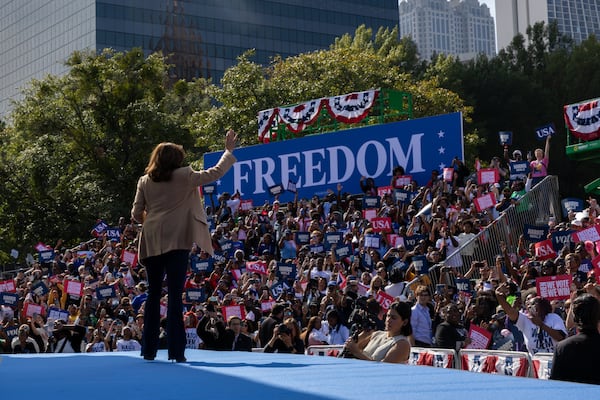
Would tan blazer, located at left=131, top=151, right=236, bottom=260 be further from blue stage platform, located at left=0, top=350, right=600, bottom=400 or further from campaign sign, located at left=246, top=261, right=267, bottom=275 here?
campaign sign, located at left=246, top=261, right=267, bottom=275

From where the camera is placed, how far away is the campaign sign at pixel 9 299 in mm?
19812

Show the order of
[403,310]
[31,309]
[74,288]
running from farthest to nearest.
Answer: [74,288]
[31,309]
[403,310]

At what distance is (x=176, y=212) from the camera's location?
6.61m

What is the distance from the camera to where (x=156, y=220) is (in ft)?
21.7

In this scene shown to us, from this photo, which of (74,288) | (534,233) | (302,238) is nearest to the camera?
(534,233)

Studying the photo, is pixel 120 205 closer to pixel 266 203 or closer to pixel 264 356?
pixel 266 203

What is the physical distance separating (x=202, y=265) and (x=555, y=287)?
10311 mm

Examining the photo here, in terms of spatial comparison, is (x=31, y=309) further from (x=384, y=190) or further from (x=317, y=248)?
(x=384, y=190)

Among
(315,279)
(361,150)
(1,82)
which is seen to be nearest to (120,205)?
(361,150)

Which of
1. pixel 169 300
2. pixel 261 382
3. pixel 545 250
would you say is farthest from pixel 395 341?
pixel 545 250

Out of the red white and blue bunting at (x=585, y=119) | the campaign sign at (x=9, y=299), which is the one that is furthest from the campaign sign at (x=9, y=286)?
the red white and blue bunting at (x=585, y=119)

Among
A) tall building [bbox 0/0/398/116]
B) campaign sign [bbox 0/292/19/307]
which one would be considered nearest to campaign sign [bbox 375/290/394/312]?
campaign sign [bbox 0/292/19/307]

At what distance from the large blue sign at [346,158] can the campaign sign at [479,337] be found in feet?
46.8

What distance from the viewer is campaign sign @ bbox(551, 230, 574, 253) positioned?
16.3m
